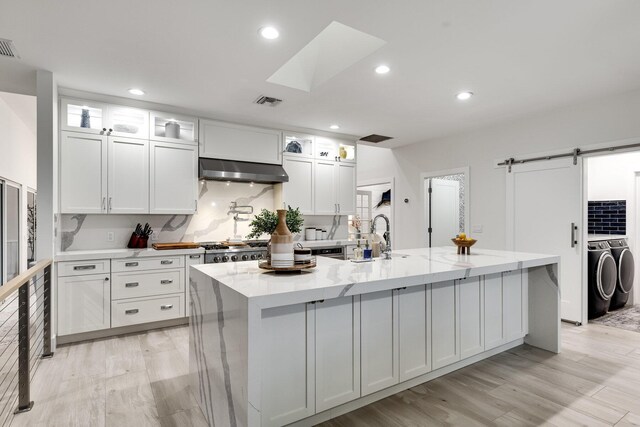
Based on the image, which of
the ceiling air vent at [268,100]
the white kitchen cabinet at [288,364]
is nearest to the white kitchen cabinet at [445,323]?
the white kitchen cabinet at [288,364]

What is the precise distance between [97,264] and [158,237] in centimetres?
86

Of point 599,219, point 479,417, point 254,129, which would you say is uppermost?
point 254,129

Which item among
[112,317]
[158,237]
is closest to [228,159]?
[158,237]

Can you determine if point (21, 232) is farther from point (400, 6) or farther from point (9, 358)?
point (400, 6)

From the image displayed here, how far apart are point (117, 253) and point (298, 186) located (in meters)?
2.37

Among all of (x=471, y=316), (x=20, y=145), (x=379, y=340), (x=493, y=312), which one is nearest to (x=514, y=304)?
(x=493, y=312)

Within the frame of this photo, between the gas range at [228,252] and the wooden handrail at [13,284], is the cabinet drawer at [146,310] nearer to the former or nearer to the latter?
the gas range at [228,252]

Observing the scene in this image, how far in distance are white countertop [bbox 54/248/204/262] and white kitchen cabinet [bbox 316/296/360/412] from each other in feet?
8.13

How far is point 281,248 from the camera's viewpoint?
208cm

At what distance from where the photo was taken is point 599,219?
17.1 ft

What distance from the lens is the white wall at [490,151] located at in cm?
381

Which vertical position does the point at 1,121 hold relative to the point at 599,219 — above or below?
above

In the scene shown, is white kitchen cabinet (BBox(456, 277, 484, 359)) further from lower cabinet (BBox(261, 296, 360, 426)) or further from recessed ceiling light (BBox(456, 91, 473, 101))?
recessed ceiling light (BBox(456, 91, 473, 101))

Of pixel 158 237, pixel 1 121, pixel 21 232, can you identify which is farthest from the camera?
pixel 21 232
